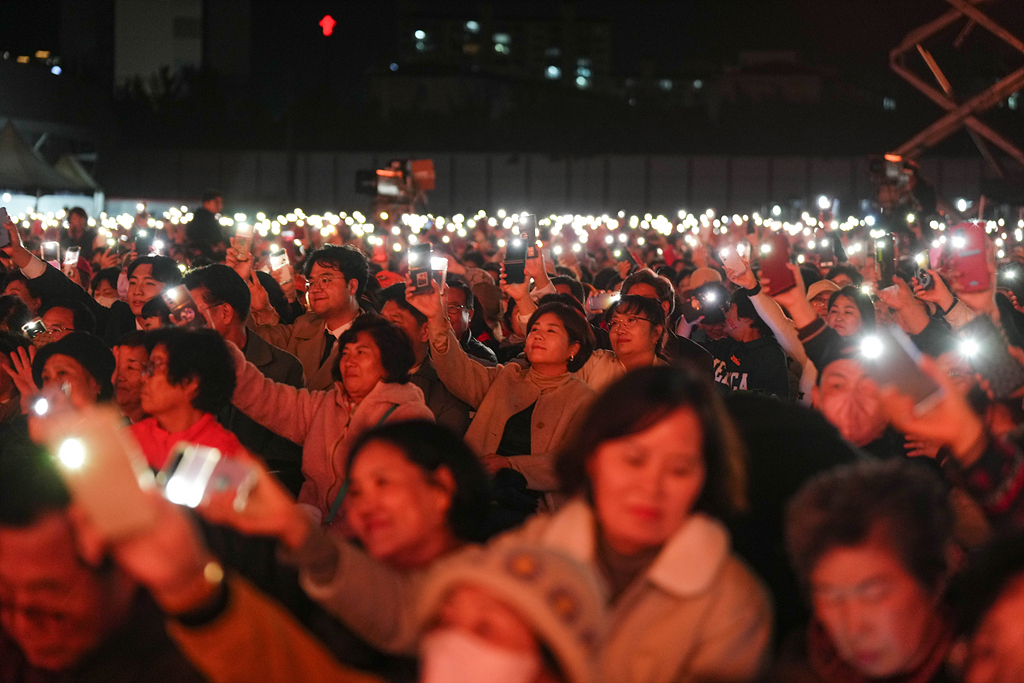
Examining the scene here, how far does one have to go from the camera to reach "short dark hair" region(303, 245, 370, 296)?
21.5 feet

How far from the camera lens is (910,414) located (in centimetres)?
265

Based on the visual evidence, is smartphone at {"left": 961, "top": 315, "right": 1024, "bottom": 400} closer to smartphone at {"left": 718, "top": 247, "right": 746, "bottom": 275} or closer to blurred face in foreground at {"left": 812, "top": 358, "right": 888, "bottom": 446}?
blurred face in foreground at {"left": 812, "top": 358, "right": 888, "bottom": 446}

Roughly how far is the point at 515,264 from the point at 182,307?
222 centimetres

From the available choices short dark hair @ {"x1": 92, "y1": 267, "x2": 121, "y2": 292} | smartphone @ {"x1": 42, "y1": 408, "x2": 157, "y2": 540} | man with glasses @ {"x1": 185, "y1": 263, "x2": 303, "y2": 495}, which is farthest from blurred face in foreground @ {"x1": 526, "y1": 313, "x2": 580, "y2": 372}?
short dark hair @ {"x1": 92, "y1": 267, "x2": 121, "y2": 292}

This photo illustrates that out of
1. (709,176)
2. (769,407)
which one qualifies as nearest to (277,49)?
(709,176)

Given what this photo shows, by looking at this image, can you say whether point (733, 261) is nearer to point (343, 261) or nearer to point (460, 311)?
point (460, 311)

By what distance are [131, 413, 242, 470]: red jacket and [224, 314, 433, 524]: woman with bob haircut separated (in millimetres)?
459

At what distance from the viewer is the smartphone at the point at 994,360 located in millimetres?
4020

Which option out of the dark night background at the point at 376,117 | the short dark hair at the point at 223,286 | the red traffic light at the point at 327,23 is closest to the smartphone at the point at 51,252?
the short dark hair at the point at 223,286

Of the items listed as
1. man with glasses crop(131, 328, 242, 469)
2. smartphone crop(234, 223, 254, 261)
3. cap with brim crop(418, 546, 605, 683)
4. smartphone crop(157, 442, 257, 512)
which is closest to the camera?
cap with brim crop(418, 546, 605, 683)

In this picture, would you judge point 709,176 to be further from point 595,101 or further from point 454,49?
point 454,49

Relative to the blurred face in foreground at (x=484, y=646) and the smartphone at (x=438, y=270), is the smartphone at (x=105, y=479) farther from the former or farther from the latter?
the smartphone at (x=438, y=270)

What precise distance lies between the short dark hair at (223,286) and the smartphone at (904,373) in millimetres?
3949

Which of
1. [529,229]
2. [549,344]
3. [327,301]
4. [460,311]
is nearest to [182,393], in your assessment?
[549,344]
